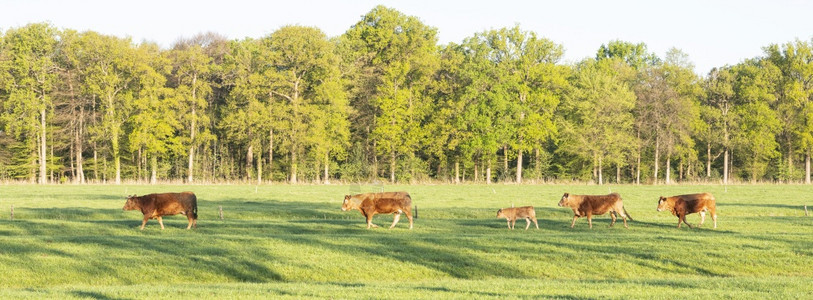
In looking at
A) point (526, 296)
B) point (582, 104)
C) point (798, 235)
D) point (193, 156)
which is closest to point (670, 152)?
point (582, 104)

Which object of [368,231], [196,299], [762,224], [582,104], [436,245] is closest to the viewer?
[196,299]

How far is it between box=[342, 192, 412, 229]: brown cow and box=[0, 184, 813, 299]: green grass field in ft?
2.56

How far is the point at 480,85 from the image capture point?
77.8 meters

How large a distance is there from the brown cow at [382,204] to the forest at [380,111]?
42.2 m

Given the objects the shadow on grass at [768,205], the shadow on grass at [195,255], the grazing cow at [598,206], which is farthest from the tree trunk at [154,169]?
the grazing cow at [598,206]

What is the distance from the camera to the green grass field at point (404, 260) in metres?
18.1

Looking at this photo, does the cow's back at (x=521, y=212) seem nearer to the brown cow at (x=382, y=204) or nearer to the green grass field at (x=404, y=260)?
the green grass field at (x=404, y=260)

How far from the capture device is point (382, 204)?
103 ft

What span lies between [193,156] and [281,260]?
189 feet

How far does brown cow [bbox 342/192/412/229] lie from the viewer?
3105 cm

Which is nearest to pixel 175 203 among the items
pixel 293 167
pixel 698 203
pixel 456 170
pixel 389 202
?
pixel 389 202

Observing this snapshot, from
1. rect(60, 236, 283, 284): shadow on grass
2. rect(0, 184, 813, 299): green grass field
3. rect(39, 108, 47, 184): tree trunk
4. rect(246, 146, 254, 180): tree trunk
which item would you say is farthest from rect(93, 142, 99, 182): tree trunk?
rect(60, 236, 283, 284): shadow on grass

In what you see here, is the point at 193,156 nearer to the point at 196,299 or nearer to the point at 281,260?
the point at 281,260

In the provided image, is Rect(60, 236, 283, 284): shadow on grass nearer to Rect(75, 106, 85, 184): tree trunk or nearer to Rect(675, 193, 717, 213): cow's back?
Rect(675, 193, 717, 213): cow's back
